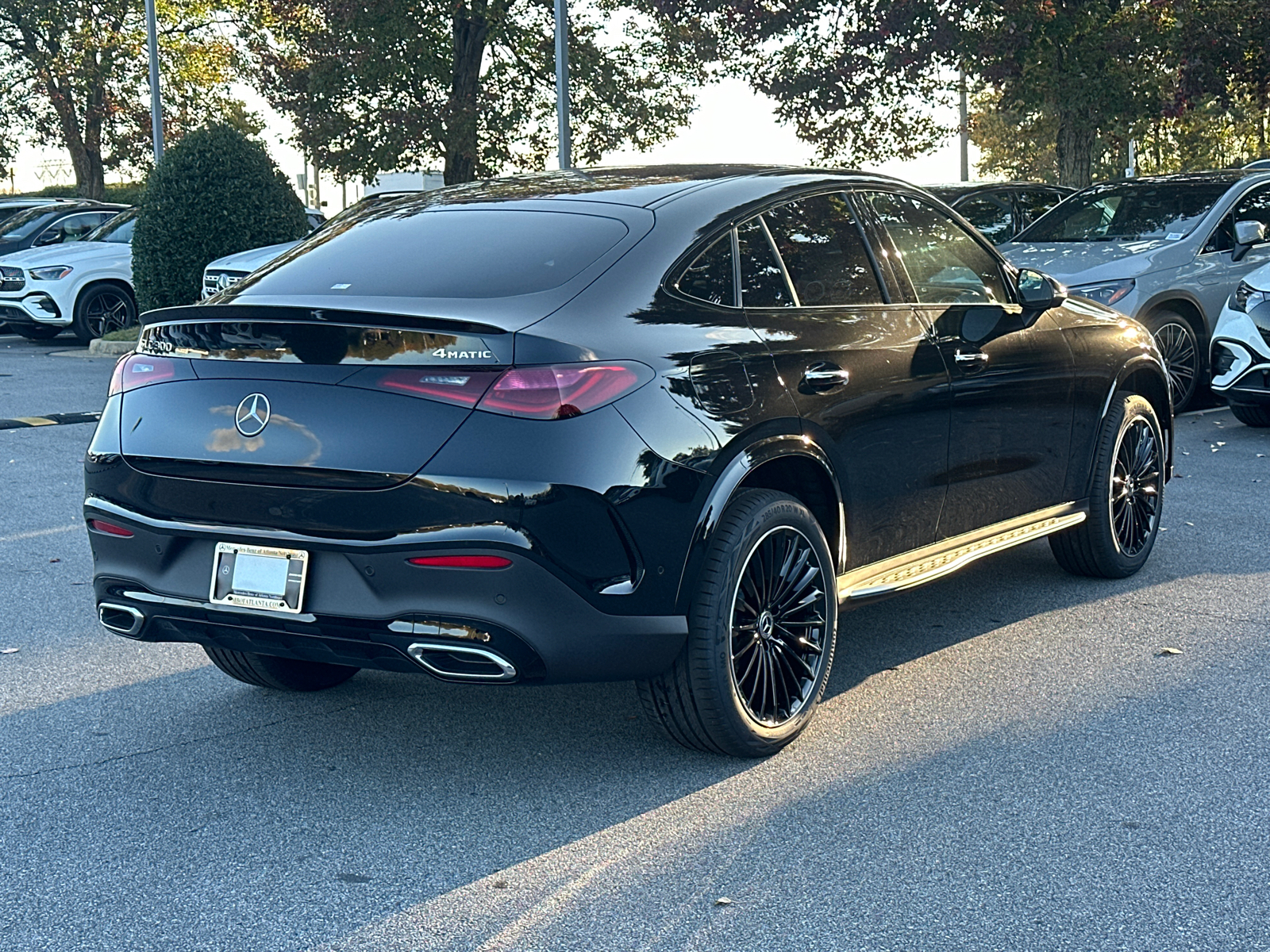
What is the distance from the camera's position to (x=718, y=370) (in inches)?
169

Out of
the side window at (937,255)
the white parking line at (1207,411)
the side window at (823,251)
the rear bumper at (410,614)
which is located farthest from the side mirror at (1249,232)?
the rear bumper at (410,614)

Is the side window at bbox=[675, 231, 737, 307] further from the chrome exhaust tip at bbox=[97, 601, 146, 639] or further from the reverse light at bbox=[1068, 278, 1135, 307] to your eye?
the reverse light at bbox=[1068, 278, 1135, 307]

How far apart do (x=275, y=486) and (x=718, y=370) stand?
1220 millimetres

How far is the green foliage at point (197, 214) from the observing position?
58.1ft

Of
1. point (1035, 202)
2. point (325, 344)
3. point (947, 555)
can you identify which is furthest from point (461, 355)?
point (1035, 202)

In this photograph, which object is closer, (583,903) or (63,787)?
(583,903)

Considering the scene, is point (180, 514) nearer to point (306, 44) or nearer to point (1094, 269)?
point (1094, 269)

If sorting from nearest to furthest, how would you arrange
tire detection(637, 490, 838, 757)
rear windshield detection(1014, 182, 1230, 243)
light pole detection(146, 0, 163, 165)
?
tire detection(637, 490, 838, 757) < rear windshield detection(1014, 182, 1230, 243) < light pole detection(146, 0, 163, 165)

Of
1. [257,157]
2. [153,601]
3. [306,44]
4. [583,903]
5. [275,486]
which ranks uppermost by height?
[306,44]

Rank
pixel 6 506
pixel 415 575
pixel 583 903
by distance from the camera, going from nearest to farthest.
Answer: pixel 583 903 → pixel 415 575 → pixel 6 506

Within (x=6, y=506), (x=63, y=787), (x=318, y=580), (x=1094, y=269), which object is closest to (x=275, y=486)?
(x=318, y=580)

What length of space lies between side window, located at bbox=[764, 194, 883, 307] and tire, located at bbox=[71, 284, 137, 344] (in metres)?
15.9

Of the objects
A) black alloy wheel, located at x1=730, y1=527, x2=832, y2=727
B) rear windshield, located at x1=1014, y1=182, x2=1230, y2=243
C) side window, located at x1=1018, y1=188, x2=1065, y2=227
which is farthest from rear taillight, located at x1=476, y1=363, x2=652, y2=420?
side window, located at x1=1018, y1=188, x2=1065, y2=227

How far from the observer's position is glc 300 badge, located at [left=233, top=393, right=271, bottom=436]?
403cm
